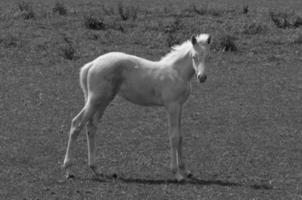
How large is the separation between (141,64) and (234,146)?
2.69 metres

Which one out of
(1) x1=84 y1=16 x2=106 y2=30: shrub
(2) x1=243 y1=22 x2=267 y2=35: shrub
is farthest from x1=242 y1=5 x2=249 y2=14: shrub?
(1) x1=84 y1=16 x2=106 y2=30: shrub

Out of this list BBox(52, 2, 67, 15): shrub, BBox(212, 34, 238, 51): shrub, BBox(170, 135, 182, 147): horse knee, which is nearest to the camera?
BBox(170, 135, 182, 147): horse knee

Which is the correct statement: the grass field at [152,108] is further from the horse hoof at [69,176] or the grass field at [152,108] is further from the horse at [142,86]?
the horse at [142,86]

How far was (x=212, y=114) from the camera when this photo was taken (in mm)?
16688

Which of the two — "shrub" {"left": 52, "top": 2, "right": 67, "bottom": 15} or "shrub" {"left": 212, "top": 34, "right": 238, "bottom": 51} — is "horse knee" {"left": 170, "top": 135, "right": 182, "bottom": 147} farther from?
"shrub" {"left": 52, "top": 2, "right": 67, "bottom": 15}

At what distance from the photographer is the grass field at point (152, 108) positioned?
37.6 ft

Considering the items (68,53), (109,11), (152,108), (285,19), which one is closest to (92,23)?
(109,11)

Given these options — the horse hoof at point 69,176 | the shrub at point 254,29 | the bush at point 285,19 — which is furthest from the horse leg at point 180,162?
the bush at point 285,19

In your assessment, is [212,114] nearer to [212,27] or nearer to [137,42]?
[137,42]

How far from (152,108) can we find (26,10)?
12.9m

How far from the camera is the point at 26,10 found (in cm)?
2903

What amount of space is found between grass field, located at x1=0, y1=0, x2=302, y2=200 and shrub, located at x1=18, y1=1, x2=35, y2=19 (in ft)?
0.20

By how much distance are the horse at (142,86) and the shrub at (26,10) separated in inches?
665

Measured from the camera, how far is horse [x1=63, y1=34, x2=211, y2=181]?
11719 mm
